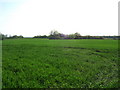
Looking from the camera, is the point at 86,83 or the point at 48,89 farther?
the point at 86,83

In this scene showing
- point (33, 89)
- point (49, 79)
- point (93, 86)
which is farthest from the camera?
point (49, 79)

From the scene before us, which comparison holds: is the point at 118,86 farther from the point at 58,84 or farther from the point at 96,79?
the point at 58,84

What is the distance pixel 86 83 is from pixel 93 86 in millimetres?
454

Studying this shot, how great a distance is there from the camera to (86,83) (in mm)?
5805

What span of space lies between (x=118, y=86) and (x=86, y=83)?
5.69ft

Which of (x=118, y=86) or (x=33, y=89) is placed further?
(x=118, y=86)

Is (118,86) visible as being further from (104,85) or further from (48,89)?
(48,89)

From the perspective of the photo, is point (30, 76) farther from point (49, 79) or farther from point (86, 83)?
point (86, 83)

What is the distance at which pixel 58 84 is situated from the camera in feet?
18.2

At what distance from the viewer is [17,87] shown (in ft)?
16.7

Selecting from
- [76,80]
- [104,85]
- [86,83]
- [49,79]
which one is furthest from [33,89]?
[104,85]

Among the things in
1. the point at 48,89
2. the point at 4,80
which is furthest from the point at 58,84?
the point at 4,80

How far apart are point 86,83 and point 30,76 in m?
3.46

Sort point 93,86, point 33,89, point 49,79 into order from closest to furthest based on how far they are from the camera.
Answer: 1. point 33,89
2. point 93,86
3. point 49,79
